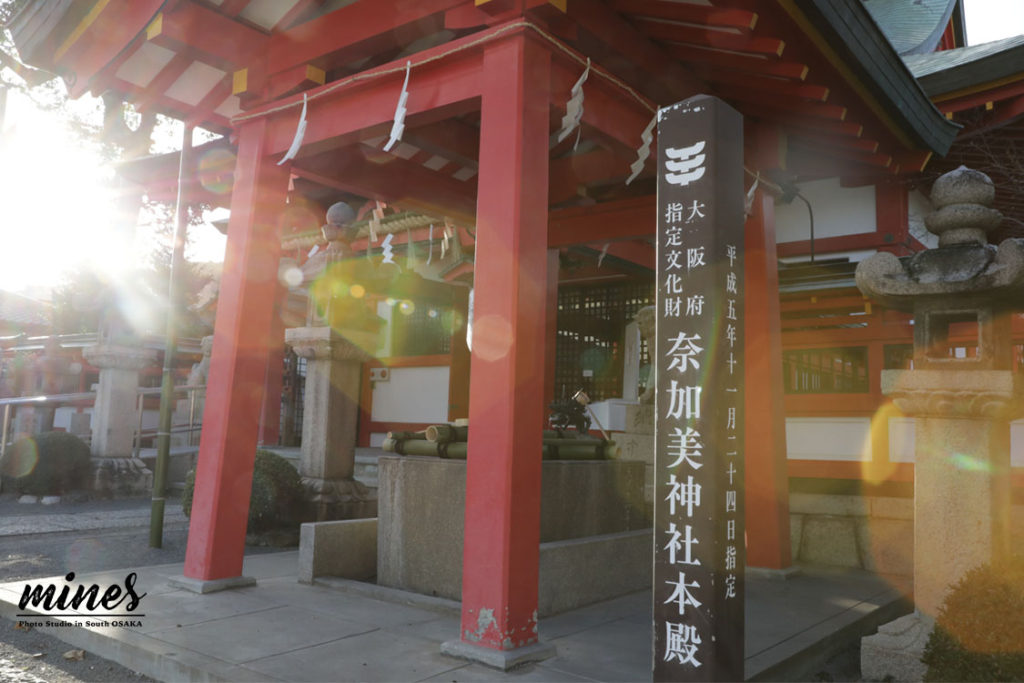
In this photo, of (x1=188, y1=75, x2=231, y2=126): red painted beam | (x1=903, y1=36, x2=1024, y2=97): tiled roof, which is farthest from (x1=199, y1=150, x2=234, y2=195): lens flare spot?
(x1=903, y1=36, x2=1024, y2=97): tiled roof

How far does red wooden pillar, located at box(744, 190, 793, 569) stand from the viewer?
670 cm

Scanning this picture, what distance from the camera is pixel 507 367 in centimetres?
414

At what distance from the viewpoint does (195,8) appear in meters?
5.60

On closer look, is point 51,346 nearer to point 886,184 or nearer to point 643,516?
point 643,516

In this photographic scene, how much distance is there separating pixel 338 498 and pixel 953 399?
706 centimetres

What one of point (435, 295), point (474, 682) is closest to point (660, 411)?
point (474, 682)

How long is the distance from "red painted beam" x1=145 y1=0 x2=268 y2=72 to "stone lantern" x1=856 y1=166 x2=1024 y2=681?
17.5 feet

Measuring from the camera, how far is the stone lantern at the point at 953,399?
419 cm

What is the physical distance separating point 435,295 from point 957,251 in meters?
9.64

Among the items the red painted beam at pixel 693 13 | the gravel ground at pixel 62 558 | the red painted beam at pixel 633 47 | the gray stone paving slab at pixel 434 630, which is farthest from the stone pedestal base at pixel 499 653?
the red painted beam at pixel 693 13

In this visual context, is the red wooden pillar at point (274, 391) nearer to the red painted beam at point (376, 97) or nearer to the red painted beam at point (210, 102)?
the red painted beam at point (210, 102)

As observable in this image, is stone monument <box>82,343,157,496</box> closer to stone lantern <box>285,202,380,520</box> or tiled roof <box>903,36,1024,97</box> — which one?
stone lantern <box>285,202,380,520</box>

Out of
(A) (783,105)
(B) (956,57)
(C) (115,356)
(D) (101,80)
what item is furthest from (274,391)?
(B) (956,57)

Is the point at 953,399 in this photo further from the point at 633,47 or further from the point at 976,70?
the point at 976,70
